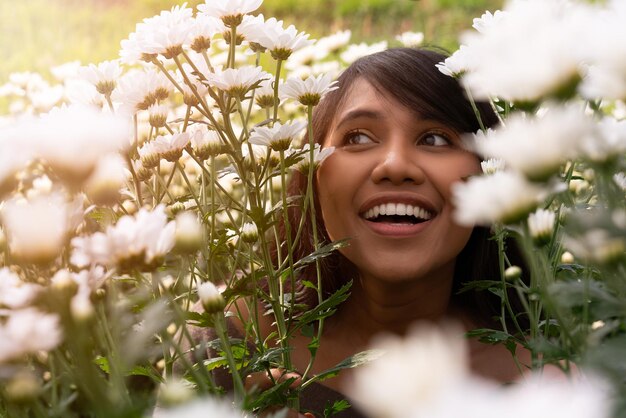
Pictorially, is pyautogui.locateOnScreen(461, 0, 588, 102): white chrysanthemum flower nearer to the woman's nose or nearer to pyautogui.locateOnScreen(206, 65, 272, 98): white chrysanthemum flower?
pyautogui.locateOnScreen(206, 65, 272, 98): white chrysanthemum flower

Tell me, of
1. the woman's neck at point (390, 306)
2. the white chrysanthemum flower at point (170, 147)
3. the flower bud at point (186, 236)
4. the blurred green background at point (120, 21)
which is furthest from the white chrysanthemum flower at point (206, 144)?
the blurred green background at point (120, 21)

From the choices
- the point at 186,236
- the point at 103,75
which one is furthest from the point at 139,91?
the point at 186,236

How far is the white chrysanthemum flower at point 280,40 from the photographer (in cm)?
102

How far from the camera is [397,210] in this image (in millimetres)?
1234

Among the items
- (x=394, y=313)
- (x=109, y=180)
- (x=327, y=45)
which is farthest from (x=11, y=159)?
(x=327, y=45)

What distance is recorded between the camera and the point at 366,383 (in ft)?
1.14

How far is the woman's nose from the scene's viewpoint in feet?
3.94

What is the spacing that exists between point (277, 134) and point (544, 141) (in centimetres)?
49

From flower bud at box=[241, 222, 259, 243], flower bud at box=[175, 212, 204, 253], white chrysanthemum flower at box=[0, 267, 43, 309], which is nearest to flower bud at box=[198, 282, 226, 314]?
flower bud at box=[175, 212, 204, 253]

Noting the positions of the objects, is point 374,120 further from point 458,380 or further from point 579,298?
point 458,380

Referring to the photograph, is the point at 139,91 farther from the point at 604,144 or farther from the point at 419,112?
the point at 604,144

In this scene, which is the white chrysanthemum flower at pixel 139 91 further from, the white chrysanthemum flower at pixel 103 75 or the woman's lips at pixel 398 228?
the woman's lips at pixel 398 228

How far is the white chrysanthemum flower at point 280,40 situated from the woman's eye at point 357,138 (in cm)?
30

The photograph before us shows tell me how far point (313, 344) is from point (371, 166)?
0.33 m
